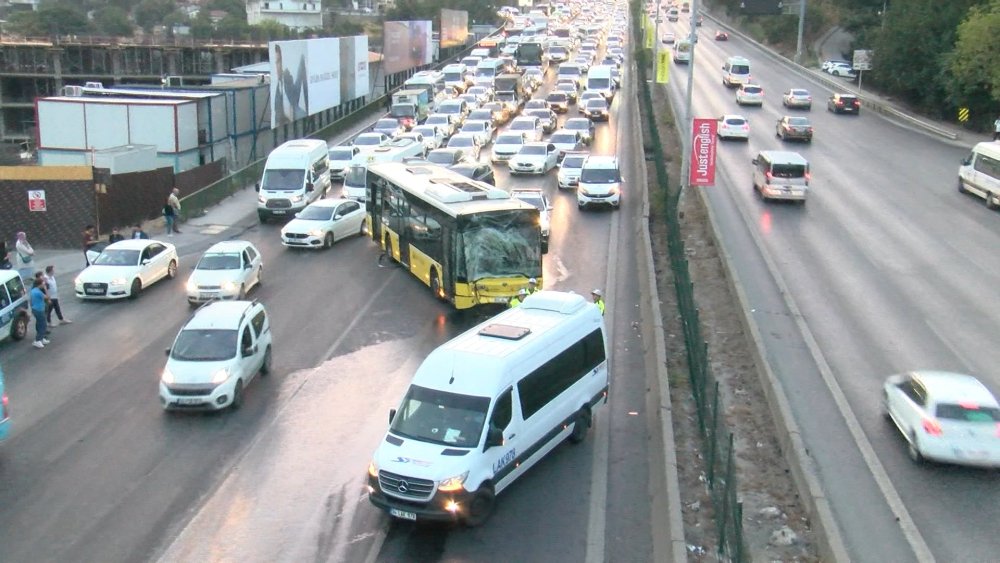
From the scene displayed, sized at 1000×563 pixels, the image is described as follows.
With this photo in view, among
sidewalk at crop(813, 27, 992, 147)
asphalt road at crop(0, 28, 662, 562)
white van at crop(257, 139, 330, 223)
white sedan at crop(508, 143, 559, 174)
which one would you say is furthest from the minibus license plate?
sidewalk at crop(813, 27, 992, 147)

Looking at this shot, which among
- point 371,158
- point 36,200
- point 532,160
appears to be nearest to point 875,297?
point 532,160

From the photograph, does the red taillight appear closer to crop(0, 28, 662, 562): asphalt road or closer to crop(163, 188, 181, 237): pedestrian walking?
crop(0, 28, 662, 562): asphalt road

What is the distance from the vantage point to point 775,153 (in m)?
35.9

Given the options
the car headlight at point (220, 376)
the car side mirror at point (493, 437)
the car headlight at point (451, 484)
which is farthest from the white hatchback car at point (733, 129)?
the car headlight at point (451, 484)

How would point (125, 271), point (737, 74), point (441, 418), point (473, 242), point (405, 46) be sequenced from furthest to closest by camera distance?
point (405, 46), point (737, 74), point (125, 271), point (473, 242), point (441, 418)

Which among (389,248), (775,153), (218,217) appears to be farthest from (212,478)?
(775,153)

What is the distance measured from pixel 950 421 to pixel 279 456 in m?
10.1

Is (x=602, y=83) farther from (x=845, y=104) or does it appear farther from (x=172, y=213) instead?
(x=172, y=213)

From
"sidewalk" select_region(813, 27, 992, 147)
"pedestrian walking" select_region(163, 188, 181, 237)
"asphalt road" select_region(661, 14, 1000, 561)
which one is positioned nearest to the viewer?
"asphalt road" select_region(661, 14, 1000, 561)

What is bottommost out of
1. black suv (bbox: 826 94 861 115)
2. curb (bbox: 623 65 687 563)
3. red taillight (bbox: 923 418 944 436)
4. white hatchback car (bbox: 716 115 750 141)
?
curb (bbox: 623 65 687 563)

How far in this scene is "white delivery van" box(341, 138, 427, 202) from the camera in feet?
119

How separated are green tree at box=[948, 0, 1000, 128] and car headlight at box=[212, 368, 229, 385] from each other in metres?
43.1

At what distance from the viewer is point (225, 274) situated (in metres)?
25.2

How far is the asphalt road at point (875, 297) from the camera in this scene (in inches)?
555
